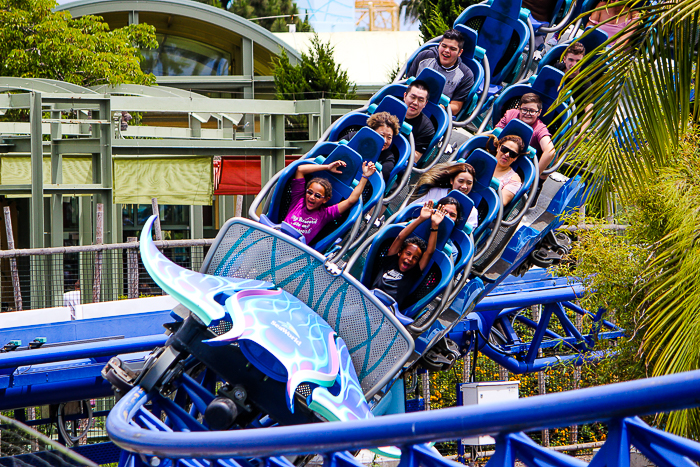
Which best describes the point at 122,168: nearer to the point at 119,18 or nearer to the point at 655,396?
the point at 655,396

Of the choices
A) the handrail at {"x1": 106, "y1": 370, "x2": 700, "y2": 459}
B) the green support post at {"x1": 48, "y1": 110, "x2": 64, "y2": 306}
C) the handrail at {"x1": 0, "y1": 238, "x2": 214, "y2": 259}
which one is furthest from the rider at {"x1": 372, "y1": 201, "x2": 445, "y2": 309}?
the green support post at {"x1": 48, "y1": 110, "x2": 64, "y2": 306}

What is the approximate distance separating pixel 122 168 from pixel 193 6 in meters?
11.4

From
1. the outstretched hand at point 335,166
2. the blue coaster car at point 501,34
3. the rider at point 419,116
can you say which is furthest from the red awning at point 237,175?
the outstretched hand at point 335,166

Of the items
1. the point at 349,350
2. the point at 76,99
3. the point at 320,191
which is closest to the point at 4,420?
the point at 349,350

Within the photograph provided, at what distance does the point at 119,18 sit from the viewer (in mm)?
19312

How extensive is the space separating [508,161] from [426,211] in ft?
3.93

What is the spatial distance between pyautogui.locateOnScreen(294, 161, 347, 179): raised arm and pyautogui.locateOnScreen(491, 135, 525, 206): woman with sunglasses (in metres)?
1.30

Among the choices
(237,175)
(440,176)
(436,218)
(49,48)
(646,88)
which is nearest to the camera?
(646,88)

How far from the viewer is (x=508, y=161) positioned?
17.3ft

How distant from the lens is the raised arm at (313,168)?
4566mm

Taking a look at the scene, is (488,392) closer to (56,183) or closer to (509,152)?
(509,152)

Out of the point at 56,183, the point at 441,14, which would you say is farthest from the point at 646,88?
the point at 441,14

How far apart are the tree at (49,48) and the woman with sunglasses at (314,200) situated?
946 centimetres

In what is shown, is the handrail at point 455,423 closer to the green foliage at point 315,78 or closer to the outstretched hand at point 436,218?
the outstretched hand at point 436,218
